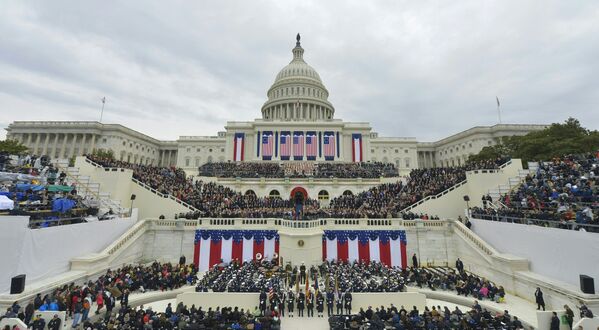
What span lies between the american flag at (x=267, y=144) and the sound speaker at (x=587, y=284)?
176 feet

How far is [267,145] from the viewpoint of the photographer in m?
62.9

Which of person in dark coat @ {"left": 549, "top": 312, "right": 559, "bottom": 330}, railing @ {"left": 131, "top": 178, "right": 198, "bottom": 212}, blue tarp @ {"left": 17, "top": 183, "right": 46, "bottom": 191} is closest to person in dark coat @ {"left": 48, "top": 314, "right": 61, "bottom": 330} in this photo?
blue tarp @ {"left": 17, "top": 183, "right": 46, "bottom": 191}

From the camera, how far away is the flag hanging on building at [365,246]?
24.5 metres

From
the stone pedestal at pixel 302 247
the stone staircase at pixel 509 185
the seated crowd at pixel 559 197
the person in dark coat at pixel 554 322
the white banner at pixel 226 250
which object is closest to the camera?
the person in dark coat at pixel 554 322

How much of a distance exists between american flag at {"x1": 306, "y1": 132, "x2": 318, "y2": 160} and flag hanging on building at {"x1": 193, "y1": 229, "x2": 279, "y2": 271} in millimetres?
39170

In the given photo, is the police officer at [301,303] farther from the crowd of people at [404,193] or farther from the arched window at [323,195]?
the arched window at [323,195]

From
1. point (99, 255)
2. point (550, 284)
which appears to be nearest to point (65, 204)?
point (99, 255)

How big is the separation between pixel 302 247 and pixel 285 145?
41454mm

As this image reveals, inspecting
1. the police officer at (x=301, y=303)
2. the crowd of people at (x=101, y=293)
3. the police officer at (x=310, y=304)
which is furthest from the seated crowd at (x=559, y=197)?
the crowd of people at (x=101, y=293)

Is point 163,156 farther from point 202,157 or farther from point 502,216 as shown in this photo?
point 502,216

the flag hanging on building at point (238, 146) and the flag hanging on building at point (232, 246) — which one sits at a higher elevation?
the flag hanging on building at point (238, 146)

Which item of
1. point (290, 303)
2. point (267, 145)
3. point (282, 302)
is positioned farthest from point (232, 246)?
point (267, 145)

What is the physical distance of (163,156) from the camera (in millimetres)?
107562

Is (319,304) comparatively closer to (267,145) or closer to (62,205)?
(62,205)
